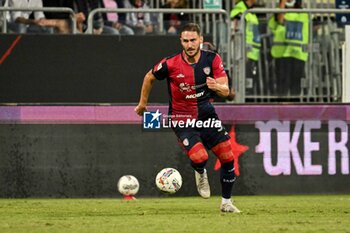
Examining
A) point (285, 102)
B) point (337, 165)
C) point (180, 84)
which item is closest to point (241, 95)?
point (285, 102)

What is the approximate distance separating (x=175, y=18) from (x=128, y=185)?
368cm

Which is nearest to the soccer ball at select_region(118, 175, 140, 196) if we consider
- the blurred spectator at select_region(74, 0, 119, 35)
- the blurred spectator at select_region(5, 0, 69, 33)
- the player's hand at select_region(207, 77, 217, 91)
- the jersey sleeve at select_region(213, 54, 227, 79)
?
the blurred spectator at select_region(74, 0, 119, 35)

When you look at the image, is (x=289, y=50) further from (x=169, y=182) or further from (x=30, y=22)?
(x=169, y=182)

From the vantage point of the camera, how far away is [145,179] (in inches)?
731

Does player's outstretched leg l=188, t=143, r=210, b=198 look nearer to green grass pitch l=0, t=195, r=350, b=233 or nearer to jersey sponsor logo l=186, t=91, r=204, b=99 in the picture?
green grass pitch l=0, t=195, r=350, b=233

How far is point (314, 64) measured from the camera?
63.6ft

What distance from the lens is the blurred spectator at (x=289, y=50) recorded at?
63.4 ft

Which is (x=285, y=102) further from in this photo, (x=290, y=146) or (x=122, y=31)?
(x=122, y=31)

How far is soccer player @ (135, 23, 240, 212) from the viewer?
13977 millimetres

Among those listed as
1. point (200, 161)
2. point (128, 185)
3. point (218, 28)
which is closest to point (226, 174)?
point (200, 161)

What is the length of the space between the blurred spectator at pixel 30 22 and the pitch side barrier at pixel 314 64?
10.5 ft

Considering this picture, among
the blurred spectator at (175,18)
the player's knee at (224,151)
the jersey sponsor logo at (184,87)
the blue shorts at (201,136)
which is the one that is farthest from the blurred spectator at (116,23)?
the player's knee at (224,151)

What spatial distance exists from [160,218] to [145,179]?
5.61 meters

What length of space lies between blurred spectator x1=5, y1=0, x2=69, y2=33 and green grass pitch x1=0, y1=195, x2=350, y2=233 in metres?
3.09
